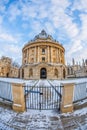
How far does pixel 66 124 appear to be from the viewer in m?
6.42

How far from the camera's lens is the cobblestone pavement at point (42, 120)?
6129 millimetres

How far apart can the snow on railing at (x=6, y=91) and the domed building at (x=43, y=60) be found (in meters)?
33.5

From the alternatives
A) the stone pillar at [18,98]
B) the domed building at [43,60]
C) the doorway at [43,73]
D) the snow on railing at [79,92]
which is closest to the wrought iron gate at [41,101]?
the stone pillar at [18,98]

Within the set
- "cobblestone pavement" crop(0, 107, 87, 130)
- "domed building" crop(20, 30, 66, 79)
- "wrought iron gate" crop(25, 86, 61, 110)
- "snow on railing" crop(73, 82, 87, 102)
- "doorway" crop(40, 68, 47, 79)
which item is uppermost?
"domed building" crop(20, 30, 66, 79)

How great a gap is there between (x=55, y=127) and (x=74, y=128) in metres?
0.81

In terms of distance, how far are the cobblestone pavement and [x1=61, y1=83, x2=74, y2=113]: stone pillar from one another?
0.47m

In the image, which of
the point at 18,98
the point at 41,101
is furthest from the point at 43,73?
the point at 18,98

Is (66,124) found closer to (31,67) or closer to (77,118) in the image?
(77,118)

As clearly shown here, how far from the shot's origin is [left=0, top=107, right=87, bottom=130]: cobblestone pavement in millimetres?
6129

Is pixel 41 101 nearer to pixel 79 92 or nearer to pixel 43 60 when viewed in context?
pixel 79 92

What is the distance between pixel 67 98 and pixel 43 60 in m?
38.8

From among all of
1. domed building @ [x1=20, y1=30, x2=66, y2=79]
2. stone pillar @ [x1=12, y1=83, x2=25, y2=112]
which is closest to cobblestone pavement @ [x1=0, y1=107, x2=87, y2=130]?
stone pillar @ [x1=12, y1=83, x2=25, y2=112]

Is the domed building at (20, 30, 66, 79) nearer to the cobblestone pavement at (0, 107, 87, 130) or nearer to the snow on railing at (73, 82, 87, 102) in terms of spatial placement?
the snow on railing at (73, 82, 87, 102)

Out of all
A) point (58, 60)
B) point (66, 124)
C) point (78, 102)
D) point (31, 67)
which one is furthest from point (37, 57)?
point (66, 124)
